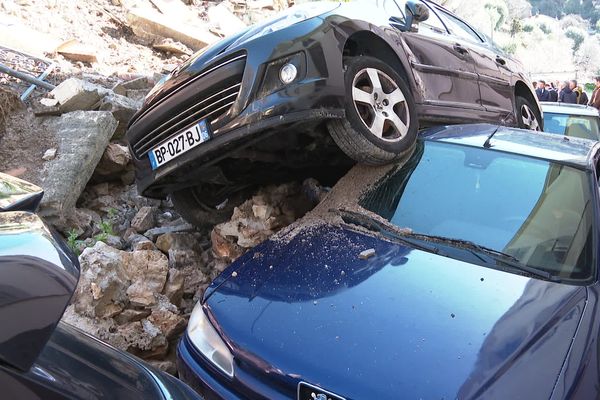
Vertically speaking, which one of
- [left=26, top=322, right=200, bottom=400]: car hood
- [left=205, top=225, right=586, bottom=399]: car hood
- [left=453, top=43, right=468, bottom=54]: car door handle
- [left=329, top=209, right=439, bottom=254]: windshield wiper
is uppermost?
[left=453, top=43, right=468, bottom=54]: car door handle

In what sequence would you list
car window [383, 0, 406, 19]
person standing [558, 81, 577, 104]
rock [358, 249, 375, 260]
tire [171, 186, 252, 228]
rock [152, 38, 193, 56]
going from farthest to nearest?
1. person standing [558, 81, 577, 104]
2. rock [152, 38, 193, 56]
3. car window [383, 0, 406, 19]
4. tire [171, 186, 252, 228]
5. rock [358, 249, 375, 260]

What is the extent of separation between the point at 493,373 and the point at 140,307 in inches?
88.7

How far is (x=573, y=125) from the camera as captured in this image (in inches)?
282

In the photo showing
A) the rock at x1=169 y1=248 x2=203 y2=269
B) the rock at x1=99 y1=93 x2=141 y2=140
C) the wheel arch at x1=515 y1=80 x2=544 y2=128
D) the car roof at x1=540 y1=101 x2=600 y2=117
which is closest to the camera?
the rock at x1=169 y1=248 x2=203 y2=269

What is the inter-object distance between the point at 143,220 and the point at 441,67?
2.84m

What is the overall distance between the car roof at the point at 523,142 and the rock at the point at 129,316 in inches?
82.5

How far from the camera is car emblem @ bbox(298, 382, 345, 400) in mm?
1880

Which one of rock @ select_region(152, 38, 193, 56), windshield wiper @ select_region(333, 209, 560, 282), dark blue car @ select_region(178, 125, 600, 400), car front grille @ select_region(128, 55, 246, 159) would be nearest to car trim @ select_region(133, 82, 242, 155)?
car front grille @ select_region(128, 55, 246, 159)

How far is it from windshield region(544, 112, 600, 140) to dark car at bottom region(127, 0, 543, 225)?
2918 millimetres

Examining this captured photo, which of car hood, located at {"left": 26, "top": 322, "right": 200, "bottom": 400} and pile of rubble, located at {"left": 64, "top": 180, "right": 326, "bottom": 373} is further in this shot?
pile of rubble, located at {"left": 64, "top": 180, "right": 326, "bottom": 373}

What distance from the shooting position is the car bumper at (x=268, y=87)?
314 cm

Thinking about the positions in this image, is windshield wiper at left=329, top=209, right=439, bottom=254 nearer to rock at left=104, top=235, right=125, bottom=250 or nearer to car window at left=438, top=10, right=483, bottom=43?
rock at left=104, top=235, right=125, bottom=250

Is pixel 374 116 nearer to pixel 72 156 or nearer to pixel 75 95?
pixel 72 156

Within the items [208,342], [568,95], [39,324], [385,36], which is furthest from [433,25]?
[568,95]
